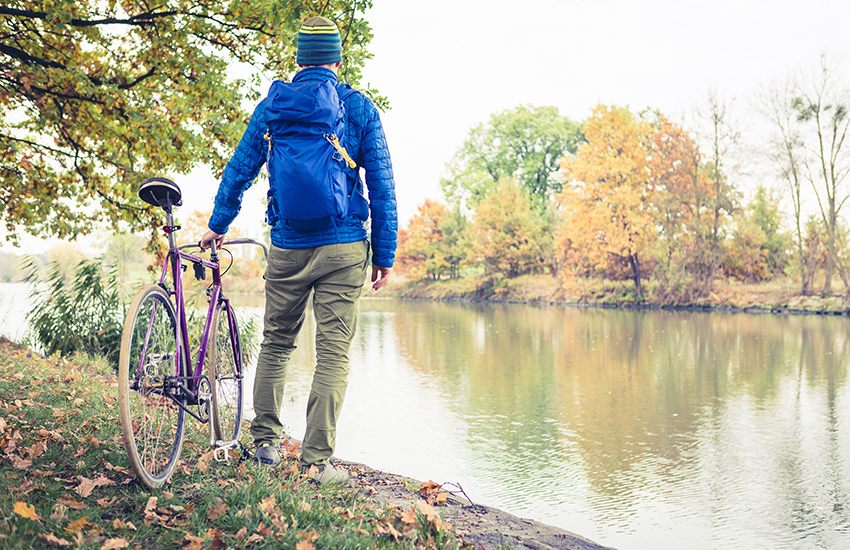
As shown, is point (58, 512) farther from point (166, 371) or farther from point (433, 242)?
point (433, 242)

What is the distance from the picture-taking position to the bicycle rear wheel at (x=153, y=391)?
2512mm

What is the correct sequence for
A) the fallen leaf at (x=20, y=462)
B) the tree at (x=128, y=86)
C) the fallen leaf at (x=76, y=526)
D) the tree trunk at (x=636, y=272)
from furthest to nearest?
1. the tree trunk at (x=636, y=272)
2. the tree at (x=128, y=86)
3. the fallen leaf at (x=20, y=462)
4. the fallen leaf at (x=76, y=526)

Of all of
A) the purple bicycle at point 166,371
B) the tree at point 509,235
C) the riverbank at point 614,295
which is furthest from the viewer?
the tree at point 509,235

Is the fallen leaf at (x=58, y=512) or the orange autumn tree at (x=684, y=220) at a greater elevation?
the orange autumn tree at (x=684, y=220)

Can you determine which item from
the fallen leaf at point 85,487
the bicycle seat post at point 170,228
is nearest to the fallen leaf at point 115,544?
the fallen leaf at point 85,487

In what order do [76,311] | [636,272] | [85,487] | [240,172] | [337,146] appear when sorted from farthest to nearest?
1. [636,272]
2. [76,311]
3. [240,172]
4. [337,146]
5. [85,487]

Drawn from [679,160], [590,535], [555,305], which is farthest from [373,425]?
[555,305]

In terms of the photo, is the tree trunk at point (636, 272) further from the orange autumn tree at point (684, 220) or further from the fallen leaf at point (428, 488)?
the fallen leaf at point (428, 488)

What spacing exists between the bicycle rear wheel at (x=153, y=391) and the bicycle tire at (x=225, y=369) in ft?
1.05

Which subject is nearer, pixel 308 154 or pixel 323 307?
pixel 308 154

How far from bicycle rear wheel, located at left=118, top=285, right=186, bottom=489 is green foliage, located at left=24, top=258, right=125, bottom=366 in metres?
6.25

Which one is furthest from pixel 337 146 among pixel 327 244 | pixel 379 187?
pixel 327 244

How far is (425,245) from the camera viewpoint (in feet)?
149

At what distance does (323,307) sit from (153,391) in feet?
2.54
